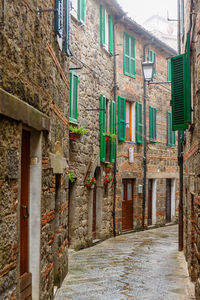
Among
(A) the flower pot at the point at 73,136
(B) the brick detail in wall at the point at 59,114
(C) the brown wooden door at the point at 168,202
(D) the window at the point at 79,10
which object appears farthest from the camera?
(C) the brown wooden door at the point at 168,202

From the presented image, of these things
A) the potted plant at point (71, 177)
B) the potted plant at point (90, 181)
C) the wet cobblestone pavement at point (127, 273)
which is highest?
the potted plant at point (71, 177)

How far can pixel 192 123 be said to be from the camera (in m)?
6.83

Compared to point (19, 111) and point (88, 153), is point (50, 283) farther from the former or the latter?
point (88, 153)

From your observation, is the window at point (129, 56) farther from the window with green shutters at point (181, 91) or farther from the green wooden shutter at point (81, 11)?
the window with green shutters at point (181, 91)

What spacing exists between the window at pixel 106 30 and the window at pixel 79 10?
1.52 m

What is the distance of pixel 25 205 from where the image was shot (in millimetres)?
4645

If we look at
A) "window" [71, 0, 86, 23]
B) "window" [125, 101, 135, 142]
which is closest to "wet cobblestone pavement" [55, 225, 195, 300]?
"window" [125, 101, 135, 142]

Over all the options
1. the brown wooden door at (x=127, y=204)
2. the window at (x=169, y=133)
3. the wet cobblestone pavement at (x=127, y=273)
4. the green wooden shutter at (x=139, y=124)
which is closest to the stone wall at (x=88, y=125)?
the wet cobblestone pavement at (x=127, y=273)

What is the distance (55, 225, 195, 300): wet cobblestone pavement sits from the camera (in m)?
6.54

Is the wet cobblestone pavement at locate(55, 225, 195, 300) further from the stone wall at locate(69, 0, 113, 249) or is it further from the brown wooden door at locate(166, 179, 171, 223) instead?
the brown wooden door at locate(166, 179, 171, 223)

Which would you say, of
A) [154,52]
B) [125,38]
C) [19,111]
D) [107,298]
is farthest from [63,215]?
[154,52]

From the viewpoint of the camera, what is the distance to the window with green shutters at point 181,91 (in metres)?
6.98

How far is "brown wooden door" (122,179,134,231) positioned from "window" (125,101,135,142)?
1582 millimetres

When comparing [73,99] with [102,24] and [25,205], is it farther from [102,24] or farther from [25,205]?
[25,205]
